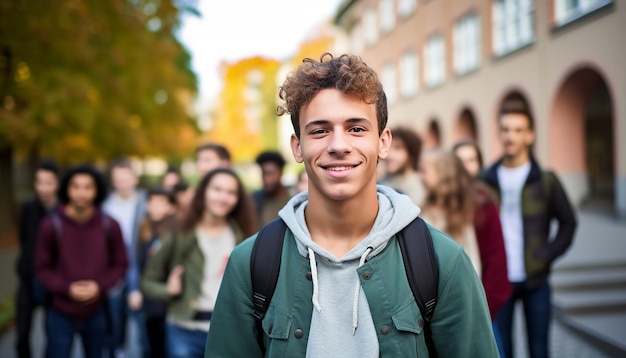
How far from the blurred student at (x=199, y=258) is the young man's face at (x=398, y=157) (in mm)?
1280

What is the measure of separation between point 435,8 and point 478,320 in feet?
81.2

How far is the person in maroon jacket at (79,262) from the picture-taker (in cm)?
471

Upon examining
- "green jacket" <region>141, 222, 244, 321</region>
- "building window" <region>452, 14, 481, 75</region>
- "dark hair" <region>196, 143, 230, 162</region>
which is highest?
"building window" <region>452, 14, 481, 75</region>

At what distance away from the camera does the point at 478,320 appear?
1938 millimetres

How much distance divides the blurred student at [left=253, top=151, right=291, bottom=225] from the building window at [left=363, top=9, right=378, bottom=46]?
93.6ft

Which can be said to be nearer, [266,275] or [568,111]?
[266,275]

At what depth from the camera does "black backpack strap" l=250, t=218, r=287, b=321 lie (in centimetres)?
202

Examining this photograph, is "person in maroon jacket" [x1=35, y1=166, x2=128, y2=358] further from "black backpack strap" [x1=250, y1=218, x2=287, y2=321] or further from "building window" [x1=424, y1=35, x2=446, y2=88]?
"building window" [x1=424, y1=35, x2=446, y2=88]

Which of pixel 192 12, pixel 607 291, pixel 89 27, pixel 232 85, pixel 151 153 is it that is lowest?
pixel 607 291

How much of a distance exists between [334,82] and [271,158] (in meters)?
4.77

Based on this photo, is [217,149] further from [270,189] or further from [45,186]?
[45,186]

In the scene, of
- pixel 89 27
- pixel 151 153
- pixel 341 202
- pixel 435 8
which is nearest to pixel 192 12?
pixel 89 27

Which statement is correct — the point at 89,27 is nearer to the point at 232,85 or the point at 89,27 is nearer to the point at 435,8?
the point at 435,8

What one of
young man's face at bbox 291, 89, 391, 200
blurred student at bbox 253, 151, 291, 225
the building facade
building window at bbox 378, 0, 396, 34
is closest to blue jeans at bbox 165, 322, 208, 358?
blurred student at bbox 253, 151, 291, 225
